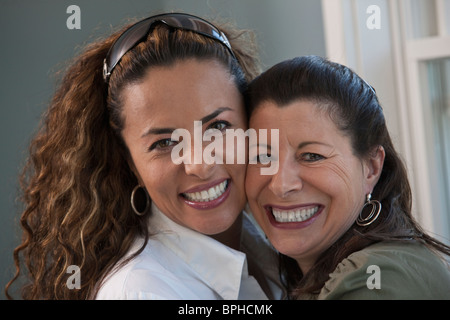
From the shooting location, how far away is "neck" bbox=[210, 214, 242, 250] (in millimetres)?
1226

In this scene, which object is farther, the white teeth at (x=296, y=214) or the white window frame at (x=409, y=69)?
the white window frame at (x=409, y=69)

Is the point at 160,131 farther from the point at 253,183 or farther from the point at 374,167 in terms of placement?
the point at 374,167

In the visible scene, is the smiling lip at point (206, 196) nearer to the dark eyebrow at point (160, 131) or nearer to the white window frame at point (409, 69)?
the dark eyebrow at point (160, 131)

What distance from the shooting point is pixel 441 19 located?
1.71 m

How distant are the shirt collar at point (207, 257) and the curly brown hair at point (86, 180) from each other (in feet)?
0.18

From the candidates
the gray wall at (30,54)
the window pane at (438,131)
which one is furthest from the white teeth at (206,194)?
the window pane at (438,131)

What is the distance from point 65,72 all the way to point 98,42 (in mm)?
105

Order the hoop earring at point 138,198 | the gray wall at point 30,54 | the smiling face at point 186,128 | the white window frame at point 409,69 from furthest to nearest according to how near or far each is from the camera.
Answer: the white window frame at point 409,69 → the gray wall at point 30,54 → the hoop earring at point 138,198 → the smiling face at point 186,128

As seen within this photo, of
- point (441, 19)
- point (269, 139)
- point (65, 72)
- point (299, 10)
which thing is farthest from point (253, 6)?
point (269, 139)

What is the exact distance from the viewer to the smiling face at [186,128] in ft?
3.23

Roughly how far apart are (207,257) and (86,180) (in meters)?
0.30

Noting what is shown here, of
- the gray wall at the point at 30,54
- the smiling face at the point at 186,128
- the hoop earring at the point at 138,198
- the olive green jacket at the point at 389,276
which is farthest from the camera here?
the gray wall at the point at 30,54

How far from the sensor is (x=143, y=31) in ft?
3.43

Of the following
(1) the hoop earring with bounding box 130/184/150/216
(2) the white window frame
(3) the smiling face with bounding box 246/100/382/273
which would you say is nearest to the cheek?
(3) the smiling face with bounding box 246/100/382/273
